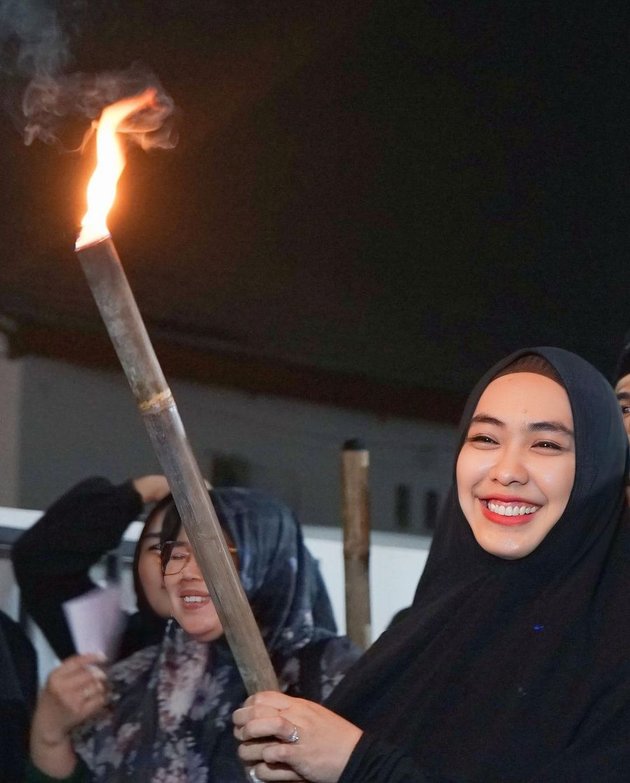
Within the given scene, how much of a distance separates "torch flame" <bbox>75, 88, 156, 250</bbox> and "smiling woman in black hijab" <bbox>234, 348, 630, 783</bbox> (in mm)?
546

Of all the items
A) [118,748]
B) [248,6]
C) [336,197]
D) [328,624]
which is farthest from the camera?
[336,197]

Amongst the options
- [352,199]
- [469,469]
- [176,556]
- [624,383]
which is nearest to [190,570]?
[176,556]

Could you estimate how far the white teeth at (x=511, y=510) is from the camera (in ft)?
5.25

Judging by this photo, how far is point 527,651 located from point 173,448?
21.3 inches

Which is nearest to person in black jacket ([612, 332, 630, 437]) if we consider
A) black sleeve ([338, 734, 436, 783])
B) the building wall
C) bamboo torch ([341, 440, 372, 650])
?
bamboo torch ([341, 440, 372, 650])

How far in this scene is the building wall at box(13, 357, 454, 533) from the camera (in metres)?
2.76

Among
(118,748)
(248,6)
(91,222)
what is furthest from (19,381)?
(91,222)

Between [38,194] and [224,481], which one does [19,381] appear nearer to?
[38,194]

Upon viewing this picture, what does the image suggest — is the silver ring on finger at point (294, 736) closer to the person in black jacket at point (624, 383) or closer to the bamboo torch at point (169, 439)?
the bamboo torch at point (169, 439)

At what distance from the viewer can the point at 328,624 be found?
2.45 metres

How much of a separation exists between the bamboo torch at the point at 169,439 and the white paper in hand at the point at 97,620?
1.09 meters

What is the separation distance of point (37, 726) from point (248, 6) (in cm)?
197

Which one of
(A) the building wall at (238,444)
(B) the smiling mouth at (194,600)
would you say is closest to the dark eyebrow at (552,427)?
(B) the smiling mouth at (194,600)

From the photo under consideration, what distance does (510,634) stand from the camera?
5.20ft
